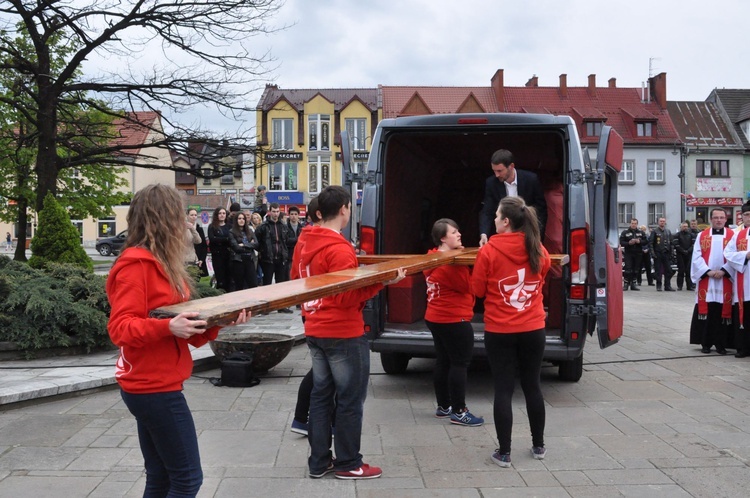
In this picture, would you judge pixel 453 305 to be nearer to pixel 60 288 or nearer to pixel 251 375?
pixel 251 375

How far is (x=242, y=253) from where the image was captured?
1188 cm

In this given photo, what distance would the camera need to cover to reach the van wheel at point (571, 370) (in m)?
7.30

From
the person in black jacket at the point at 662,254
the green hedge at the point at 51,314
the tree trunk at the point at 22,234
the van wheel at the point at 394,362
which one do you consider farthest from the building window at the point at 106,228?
the van wheel at the point at 394,362

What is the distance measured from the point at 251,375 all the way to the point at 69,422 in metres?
1.89

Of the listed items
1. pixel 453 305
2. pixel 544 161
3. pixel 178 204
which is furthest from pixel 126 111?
pixel 178 204

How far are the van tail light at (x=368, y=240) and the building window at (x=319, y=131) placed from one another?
47851 mm

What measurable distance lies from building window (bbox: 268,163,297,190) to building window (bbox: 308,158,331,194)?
1.25 metres

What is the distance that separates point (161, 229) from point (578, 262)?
13.9ft

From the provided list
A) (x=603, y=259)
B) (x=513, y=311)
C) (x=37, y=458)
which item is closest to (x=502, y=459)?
(x=513, y=311)

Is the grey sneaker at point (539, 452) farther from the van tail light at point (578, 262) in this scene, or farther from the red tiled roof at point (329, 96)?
the red tiled roof at point (329, 96)

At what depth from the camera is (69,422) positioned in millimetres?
5809

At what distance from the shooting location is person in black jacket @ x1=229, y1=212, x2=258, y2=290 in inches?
466

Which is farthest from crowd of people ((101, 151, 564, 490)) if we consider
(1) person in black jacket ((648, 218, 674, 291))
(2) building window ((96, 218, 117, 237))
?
(2) building window ((96, 218, 117, 237))

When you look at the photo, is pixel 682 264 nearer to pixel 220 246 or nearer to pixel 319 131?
pixel 220 246
